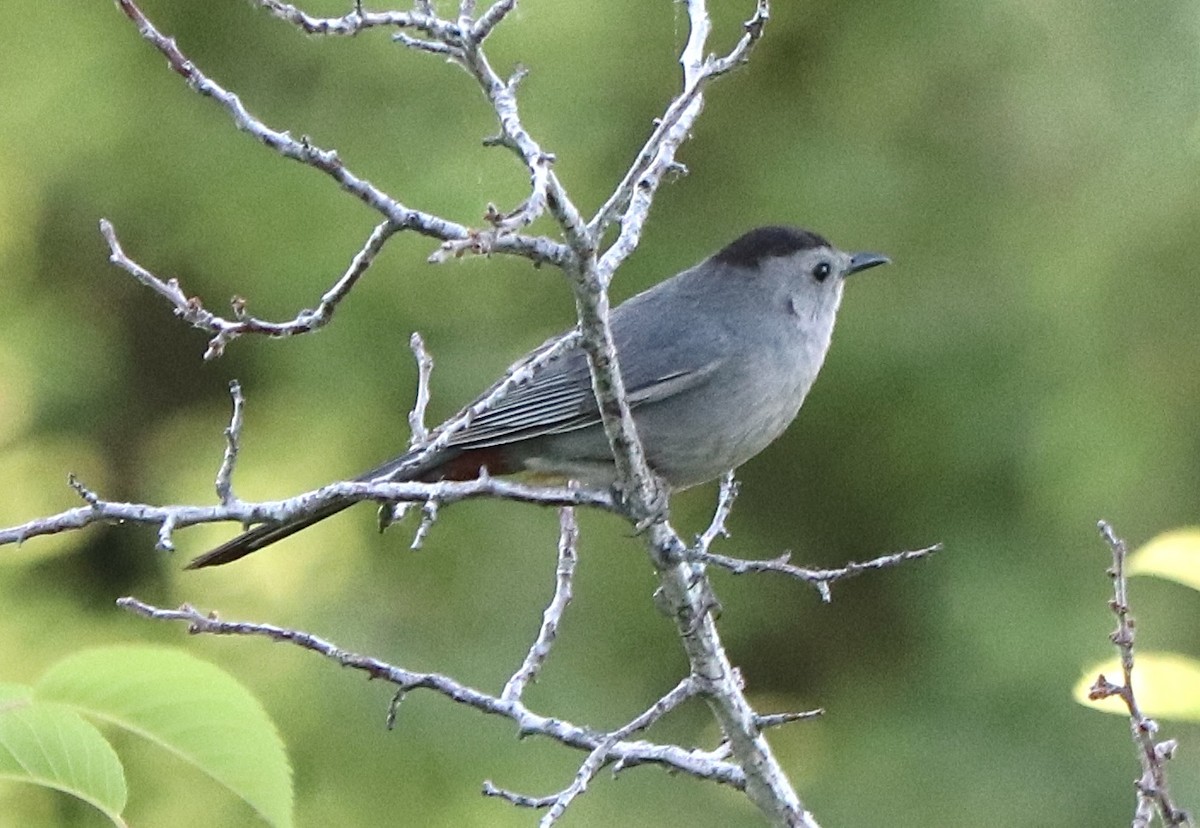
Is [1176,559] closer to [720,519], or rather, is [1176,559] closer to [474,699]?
[474,699]

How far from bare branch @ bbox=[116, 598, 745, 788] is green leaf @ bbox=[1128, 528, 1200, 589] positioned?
2.65 feet

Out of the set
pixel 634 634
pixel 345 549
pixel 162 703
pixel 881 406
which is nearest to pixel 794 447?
pixel 881 406

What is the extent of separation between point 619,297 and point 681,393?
5.81ft

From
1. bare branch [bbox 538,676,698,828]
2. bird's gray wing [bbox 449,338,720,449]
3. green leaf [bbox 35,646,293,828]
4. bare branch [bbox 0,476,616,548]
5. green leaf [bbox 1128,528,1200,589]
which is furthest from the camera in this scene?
bird's gray wing [bbox 449,338,720,449]

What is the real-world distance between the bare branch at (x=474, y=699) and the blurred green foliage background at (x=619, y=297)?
6.61 ft

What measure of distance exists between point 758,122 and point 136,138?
1.98 meters

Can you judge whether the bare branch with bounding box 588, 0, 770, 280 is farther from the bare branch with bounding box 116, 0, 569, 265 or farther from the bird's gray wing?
the bird's gray wing

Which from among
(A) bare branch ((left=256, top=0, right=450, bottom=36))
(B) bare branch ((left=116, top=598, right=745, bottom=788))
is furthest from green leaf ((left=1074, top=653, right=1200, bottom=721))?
(A) bare branch ((left=256, top=0, right=450, bottom=36))

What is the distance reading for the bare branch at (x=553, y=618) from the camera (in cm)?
252

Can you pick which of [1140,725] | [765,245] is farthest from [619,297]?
[1140,725]

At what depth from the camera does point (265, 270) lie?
484cm

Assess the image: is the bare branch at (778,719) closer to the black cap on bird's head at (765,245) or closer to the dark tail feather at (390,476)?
the dark tail feather at (390,476)

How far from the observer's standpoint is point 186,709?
4.51ft

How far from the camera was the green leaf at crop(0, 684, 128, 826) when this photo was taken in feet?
4.56
